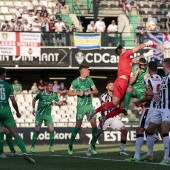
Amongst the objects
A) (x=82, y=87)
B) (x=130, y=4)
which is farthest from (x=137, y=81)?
(x=130, y=4)

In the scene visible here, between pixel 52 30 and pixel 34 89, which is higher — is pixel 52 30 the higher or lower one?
the higher one

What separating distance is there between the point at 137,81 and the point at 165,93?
3.95 metres

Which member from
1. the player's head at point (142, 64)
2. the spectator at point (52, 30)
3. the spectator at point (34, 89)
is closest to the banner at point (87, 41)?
the spectator at point (52, 30)

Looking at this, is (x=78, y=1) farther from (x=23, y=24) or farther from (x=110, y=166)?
(x=110, y=166)

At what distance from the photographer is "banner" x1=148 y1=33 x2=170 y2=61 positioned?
31.7 metres

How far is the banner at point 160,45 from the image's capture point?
31.7 metres

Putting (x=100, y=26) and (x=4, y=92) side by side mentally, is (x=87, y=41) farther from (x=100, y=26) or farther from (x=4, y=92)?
(x=4, y=92)

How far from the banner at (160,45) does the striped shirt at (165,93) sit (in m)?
17.8

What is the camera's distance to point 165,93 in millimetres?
13961

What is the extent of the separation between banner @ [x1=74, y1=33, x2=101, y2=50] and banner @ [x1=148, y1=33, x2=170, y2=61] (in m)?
2.56

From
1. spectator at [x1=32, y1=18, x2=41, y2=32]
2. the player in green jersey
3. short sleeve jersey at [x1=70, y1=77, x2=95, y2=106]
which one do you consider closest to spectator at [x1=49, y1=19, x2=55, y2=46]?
spectator at [x1=32, y1=18, x2=41, y2=32]

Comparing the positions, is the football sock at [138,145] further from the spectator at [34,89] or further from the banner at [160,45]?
the spectator at [34,89]

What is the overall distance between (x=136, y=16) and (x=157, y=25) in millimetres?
1400

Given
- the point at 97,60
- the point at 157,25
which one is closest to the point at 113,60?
the point at 97,60
